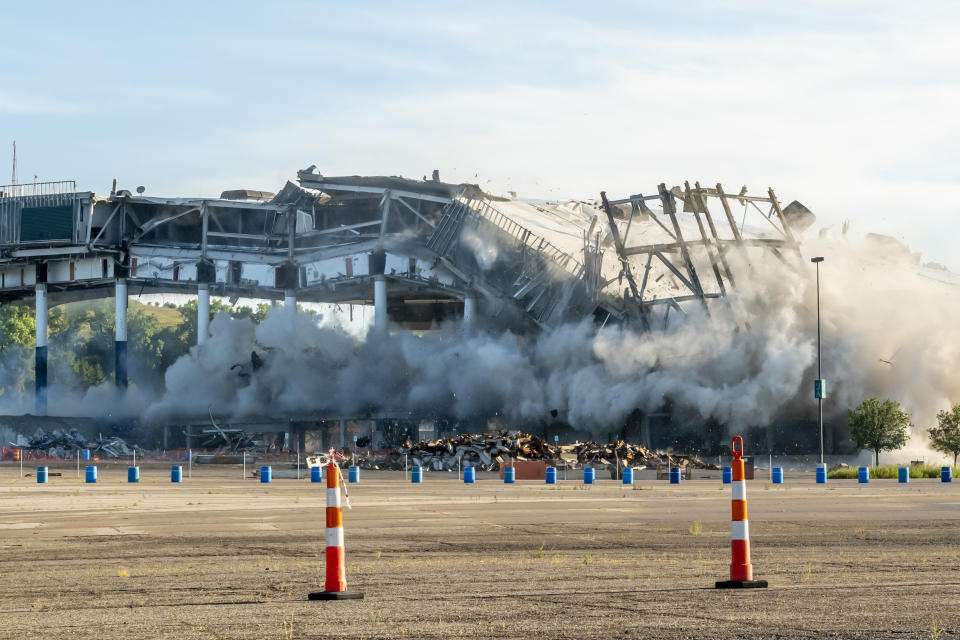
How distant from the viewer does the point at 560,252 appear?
7519cm

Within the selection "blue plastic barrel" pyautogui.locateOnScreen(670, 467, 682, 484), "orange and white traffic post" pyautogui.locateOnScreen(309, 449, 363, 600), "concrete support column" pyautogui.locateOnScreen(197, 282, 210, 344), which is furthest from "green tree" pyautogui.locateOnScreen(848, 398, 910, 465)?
"orange and white traffic post" pyautogui.locateOnScreen(309, 449, 363, 600)

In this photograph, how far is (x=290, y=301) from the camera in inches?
3590

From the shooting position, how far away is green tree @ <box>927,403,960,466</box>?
65625mm

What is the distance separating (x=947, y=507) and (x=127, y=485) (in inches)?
1064

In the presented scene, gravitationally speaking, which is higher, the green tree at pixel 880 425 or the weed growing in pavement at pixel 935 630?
the green tree at pixel 880 425

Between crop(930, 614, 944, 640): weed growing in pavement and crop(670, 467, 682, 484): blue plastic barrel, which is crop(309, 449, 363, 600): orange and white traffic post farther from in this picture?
crop(670, 467, 682, 484): blue plastic barrel

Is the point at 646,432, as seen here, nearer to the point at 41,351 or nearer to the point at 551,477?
the point at 551,477

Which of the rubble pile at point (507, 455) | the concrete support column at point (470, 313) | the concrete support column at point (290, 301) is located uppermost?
the concrete support column at point (290, 301)

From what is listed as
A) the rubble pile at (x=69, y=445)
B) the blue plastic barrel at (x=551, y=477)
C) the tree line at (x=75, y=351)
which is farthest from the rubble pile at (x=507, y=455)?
the tree line at (x=75, y=351)

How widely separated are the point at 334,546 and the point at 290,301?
80.1 meters

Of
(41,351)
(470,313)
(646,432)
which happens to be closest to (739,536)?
(646,432)

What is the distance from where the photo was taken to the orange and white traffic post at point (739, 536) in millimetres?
12586

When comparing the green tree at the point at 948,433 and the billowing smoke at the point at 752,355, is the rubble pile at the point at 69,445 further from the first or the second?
the green tree at the point at 948,433

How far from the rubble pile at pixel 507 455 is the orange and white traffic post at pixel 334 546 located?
45.4m
